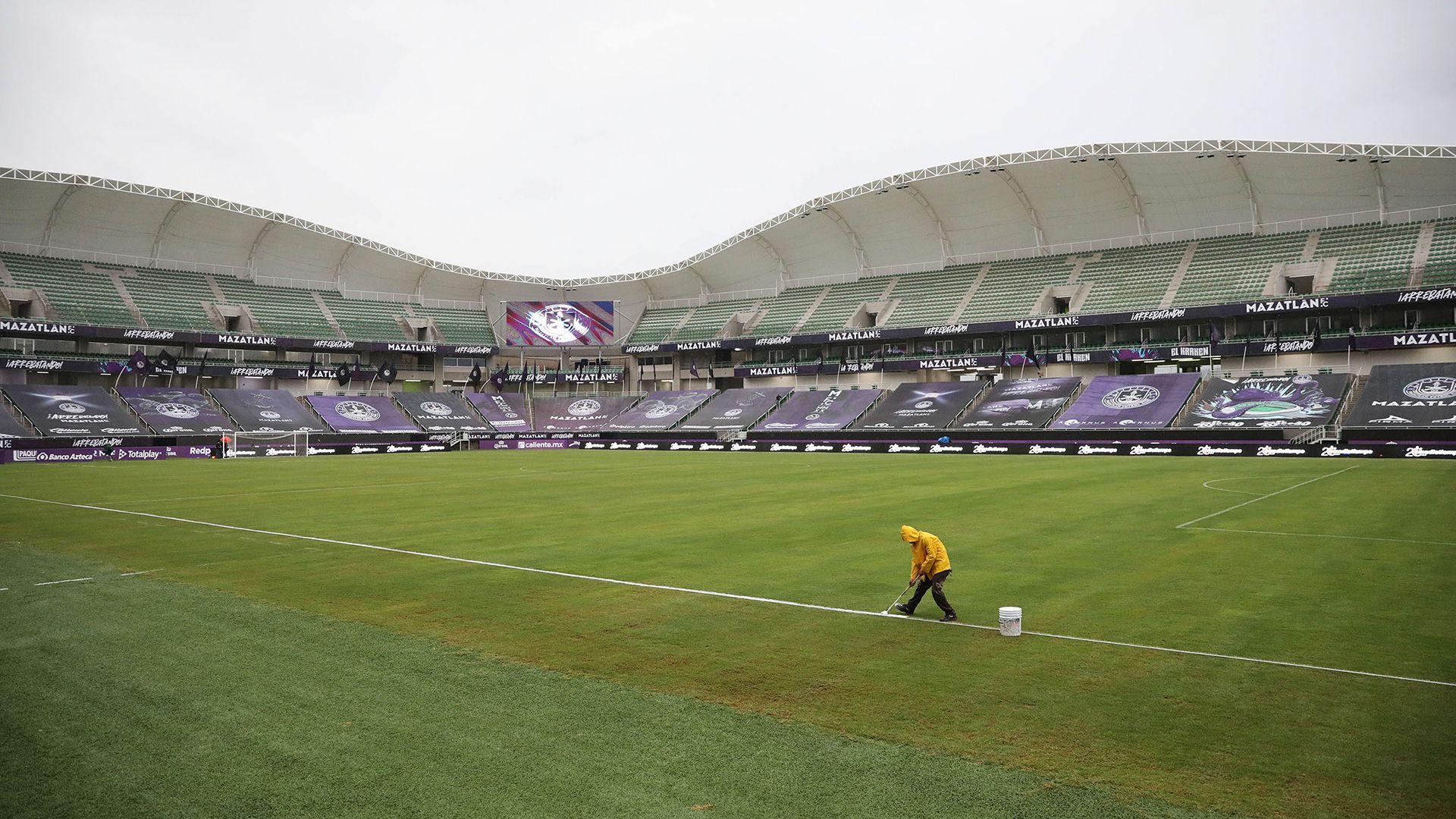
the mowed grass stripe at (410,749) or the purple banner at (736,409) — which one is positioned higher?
the mowed grass stripe at (410,749)

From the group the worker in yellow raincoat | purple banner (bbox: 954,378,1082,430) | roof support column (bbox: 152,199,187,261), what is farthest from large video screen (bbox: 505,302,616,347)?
the worker in yellow raincoat

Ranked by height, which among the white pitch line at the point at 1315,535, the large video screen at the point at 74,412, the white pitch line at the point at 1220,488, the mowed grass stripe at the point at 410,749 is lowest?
the white pitch line at the point at 1220,488

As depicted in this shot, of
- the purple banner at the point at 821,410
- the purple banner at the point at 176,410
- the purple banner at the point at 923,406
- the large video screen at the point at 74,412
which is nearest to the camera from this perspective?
the large video screen at the point at 74,412

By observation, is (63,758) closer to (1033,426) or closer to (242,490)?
(242,490)

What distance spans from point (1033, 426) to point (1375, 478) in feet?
86.2

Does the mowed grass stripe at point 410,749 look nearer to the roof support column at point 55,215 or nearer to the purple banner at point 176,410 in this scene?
the purple banner at point 176,410

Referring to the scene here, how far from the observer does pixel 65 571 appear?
1407 centimetres

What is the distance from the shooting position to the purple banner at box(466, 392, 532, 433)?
77.8 meters

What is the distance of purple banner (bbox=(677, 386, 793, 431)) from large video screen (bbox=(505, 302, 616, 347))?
1457cm

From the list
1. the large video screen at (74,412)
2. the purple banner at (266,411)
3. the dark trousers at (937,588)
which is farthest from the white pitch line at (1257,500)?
the large video screen at (74,412)

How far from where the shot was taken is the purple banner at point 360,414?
68125mm

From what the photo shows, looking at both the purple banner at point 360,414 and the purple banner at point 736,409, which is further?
the purple banner at point 736,409

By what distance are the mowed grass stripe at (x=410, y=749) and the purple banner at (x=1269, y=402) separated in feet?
162

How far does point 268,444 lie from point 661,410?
30036 mm
